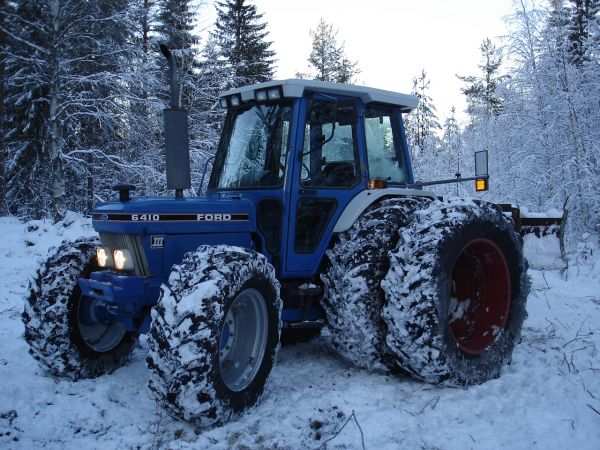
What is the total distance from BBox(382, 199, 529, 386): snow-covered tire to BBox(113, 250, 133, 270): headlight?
1.97 meters

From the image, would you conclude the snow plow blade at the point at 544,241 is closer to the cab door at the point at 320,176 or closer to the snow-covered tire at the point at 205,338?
the cab door at the point at 320,176

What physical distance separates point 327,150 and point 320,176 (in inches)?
10.1

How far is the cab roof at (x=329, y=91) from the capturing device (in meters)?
4.32

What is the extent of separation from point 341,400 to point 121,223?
2078mm

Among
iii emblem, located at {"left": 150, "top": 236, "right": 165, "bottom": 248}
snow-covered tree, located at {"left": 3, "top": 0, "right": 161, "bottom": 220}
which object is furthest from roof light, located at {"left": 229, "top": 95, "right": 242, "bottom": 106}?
snow-covered tree, located at {"left": 3, "top": 0, "right": 161, "bottom": 220}

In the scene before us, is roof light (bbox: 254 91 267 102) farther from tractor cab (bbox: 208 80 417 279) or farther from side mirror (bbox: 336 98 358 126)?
side mirror (bbox: 336 98 358 126)

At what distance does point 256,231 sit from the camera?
437 cm

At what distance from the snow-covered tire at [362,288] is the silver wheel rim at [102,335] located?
6.18 ft

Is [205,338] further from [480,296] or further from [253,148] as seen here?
[480,296]

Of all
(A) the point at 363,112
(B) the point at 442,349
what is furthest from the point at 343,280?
(A) the point at 363,112

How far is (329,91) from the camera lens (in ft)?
14.9

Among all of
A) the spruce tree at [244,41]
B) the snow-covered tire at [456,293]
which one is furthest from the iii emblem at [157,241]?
the spruce tree at [244,41]

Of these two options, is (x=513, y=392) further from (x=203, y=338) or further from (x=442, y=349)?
(x=203, y=338)

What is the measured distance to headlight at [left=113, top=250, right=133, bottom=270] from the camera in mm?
3811
